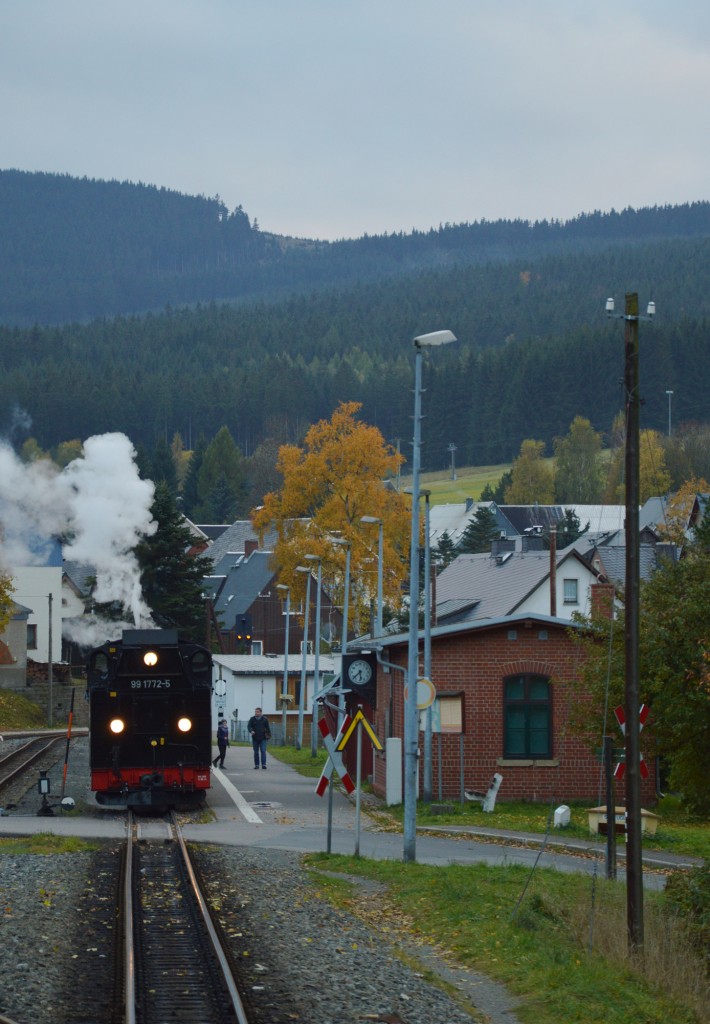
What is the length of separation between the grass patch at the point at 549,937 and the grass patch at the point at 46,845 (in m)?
4.55

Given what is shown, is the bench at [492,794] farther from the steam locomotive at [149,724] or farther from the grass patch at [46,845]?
the grass patch at [46,845]

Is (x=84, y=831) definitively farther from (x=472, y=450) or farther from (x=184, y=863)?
(x=472, y=450)

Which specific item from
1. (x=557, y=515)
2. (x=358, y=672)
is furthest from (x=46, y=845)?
(x=557, y=515)

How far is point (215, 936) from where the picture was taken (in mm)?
13773

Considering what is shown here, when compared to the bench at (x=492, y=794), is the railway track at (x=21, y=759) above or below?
below

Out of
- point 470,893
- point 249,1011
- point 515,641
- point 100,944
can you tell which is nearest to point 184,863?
point 470,893

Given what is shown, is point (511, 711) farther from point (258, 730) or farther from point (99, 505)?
point (99, 505)

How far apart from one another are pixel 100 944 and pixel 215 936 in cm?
113

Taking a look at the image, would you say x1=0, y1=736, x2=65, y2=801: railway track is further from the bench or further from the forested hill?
the forested hill

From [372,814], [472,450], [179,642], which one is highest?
[472,450]

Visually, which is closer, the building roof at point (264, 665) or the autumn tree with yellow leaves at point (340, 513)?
the autumn tree with yellow leaves at point (340, 513)

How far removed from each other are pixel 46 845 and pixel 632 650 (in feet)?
33.8

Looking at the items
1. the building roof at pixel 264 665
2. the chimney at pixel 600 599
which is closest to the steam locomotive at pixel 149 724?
the chimney at pixel 600 599

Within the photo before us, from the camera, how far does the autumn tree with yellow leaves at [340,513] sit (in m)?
57.6
